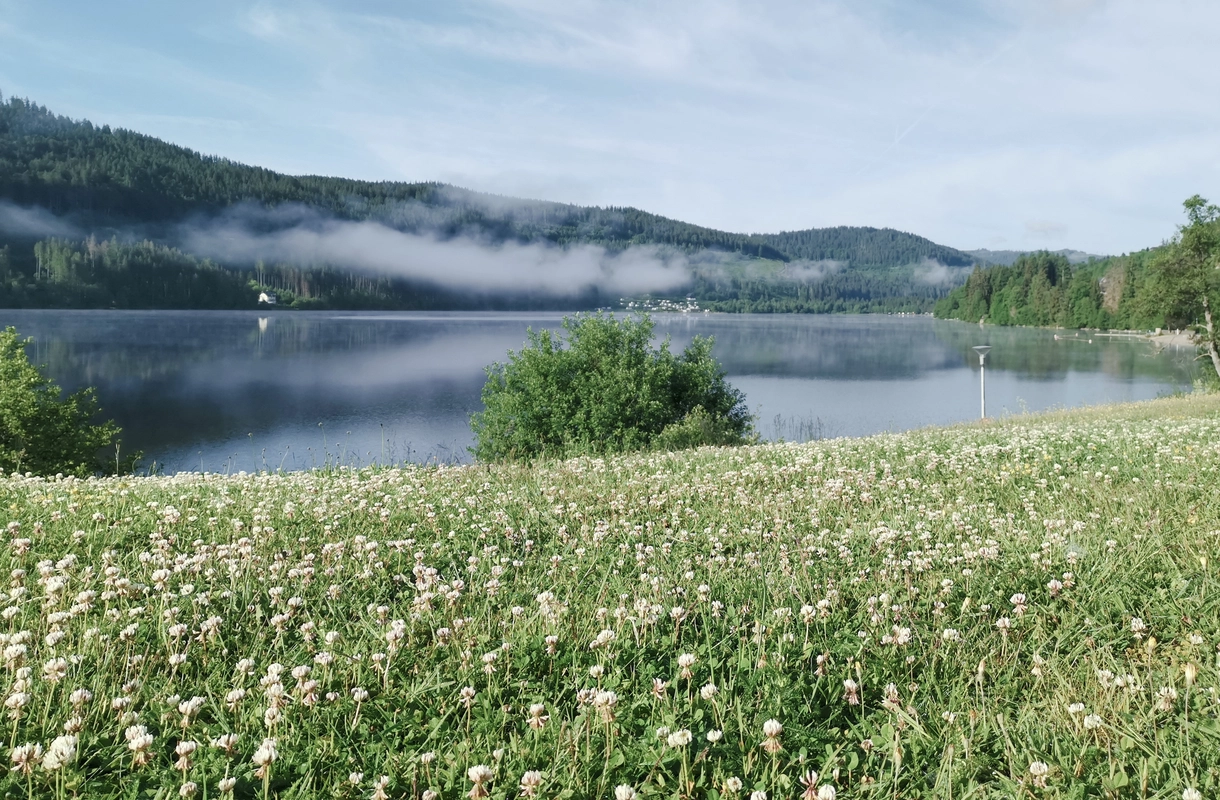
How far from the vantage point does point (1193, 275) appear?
54.8 m

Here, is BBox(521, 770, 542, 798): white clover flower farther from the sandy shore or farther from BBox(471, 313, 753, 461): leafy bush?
the sandy shore

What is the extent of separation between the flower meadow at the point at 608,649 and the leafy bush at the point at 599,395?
1891 cm

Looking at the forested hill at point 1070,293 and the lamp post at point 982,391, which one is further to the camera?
the forested hill at point 1070,293

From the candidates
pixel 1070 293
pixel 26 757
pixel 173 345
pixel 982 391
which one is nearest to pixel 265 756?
pixel 26 757

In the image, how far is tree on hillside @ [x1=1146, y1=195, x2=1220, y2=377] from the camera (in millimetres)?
53438

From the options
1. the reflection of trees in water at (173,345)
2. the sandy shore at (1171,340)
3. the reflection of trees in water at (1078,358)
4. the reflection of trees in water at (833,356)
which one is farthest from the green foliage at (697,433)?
the sandy shore at (1171,340)

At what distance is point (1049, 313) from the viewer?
177000mm

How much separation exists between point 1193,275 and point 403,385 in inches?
2617

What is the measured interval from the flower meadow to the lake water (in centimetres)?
1349

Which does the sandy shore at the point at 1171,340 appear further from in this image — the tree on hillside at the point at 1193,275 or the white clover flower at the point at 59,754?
the white clover flower at the point at 59,754

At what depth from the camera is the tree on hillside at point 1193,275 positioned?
175 feet

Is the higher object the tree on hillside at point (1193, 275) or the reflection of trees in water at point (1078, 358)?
the tree on hillside at point (1193, 275)

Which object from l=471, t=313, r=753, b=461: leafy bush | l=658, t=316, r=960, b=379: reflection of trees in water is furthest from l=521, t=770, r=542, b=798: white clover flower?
l=658, t=316, r=960, b=379: reflection of trees in water

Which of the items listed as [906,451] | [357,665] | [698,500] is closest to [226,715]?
[357,665]
